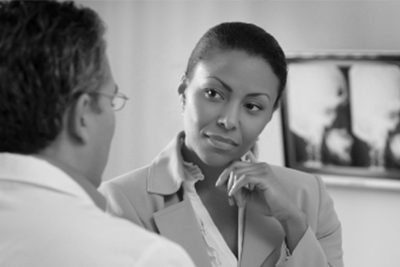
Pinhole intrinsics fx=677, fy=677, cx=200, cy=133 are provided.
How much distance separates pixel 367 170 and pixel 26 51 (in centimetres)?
315

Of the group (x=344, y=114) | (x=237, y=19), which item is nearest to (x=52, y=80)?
(x=344, y=114)

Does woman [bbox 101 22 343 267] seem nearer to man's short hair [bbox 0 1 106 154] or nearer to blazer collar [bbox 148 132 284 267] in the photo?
blazer collar [bbox 148 132 284 267]

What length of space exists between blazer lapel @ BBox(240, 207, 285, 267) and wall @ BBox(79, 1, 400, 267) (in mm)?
2159

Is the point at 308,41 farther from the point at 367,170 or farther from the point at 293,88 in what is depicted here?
the point at 367,170

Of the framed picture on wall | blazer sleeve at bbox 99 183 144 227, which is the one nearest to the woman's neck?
blazer sleeve at bbox 99 183 144 227

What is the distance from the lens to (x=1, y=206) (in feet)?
3.00

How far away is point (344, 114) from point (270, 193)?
2232 mm

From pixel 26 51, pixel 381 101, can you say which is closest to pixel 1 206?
pixel 26 51

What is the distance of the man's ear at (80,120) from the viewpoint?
1.01 m

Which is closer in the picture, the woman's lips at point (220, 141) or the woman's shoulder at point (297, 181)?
the woman's lips at point (220, 141)

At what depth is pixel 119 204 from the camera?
5.62 feet

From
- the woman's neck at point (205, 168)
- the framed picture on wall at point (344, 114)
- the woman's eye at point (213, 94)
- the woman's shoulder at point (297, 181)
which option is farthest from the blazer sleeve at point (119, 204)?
the framed picture on wall at point (344, 114)

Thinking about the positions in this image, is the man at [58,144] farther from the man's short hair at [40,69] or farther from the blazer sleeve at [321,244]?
the blazer sleeve at [321,244]

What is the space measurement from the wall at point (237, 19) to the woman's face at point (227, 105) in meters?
2.24
